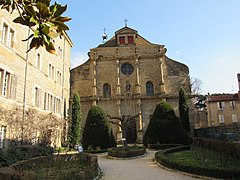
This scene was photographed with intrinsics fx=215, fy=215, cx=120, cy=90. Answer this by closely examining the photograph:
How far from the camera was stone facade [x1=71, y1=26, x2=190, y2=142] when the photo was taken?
93.9ft

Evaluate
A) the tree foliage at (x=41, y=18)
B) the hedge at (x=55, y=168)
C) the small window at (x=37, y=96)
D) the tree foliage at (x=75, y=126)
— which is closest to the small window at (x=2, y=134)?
the hedge at (x=55, y=168)

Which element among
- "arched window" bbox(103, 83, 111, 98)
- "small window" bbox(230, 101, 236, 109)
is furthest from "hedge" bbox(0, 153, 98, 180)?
"small window" bbox(230, 101, 236, 109)

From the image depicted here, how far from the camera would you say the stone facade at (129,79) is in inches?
1127

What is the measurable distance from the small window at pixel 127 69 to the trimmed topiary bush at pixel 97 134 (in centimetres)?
1105

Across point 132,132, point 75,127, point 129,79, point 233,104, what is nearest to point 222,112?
point 233,104

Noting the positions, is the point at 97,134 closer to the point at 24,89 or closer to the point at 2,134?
the point at 24,89

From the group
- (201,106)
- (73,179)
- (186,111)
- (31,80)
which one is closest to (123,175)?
(73,179)

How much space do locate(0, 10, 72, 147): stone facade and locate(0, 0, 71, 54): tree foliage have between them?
1168 cm

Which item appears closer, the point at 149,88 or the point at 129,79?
the point at 149,88

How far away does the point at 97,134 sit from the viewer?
2023 cm

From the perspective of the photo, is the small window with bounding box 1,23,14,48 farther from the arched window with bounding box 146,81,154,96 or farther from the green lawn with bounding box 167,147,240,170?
the arched window with bounding box 146,81,154,96

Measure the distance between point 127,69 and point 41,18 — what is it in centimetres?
2899

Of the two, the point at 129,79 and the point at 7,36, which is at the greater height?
the point at 129,79

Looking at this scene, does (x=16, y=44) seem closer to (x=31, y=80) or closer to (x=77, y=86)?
(x=31, y=80)
